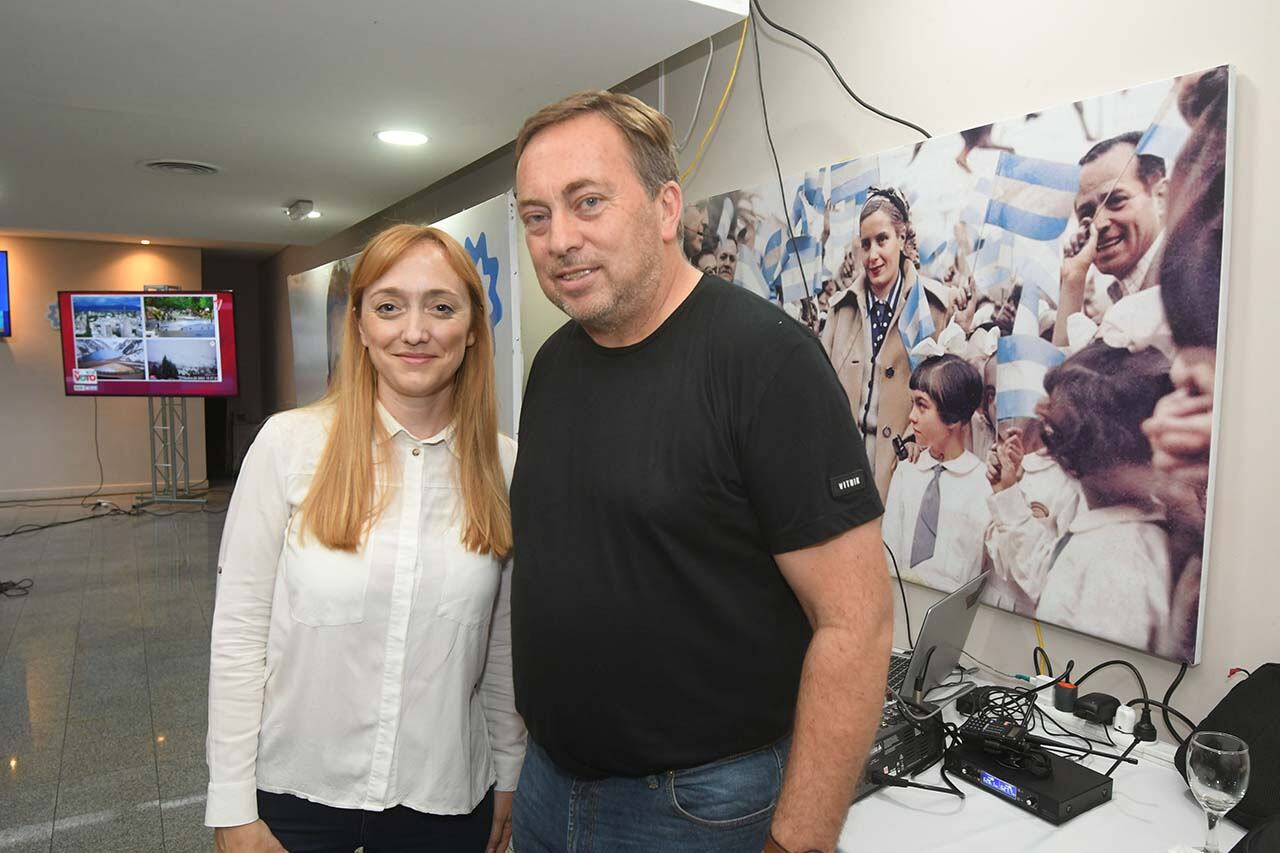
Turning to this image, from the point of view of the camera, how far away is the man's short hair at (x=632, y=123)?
3.98 ft

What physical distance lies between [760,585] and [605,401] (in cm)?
35

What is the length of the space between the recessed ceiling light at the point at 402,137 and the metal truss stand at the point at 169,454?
6.00 meters

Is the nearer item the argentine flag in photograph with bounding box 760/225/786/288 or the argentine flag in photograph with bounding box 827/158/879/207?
the argentine flag in photograph with bounding box 827/158/879/207

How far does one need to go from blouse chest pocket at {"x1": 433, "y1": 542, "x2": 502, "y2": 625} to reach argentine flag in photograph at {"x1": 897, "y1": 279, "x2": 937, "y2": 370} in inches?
48.8

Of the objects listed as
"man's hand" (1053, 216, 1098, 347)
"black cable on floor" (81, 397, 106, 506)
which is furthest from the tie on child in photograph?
"black cable on floor" (81, 397, 106, 506)

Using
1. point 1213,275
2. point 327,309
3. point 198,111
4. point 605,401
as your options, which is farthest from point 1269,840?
point 327,309

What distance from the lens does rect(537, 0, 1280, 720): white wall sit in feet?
4.96

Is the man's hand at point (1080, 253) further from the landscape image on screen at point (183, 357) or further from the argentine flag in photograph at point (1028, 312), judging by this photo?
the landscape image on screen at point (183, 357)

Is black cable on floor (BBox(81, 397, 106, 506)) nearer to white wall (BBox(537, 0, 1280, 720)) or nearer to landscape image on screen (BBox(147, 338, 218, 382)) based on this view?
landscape image on screen (BBox(147, 338, 218, 382))

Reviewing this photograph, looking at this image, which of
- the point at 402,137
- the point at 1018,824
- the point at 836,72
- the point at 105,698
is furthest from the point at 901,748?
the point at 105,698

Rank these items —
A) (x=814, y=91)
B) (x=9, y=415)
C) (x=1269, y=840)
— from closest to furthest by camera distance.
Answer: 1. (x=1269, y=840)
2. (x=814, y=91)
3. (x=9, y=415)

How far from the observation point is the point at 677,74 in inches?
122

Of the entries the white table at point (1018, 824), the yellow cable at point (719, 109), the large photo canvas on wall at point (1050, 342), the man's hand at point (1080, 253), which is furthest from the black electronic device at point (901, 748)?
the yellow cable at point (719, 109)

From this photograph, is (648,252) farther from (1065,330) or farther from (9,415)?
(9,415)
